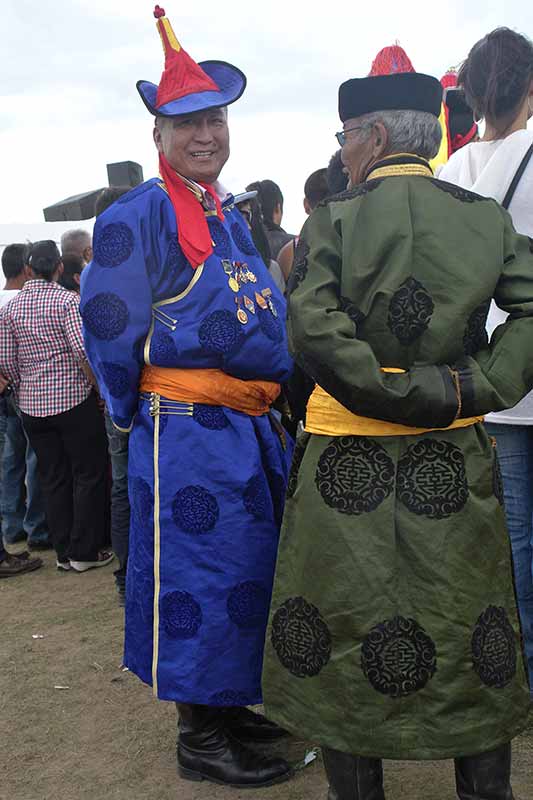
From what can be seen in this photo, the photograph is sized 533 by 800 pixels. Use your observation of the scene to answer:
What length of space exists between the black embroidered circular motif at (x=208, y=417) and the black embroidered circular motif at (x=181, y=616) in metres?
0.50

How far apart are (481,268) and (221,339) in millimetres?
880

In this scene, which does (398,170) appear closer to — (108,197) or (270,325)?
(270,325)

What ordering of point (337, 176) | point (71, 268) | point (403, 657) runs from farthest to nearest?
point (71, 268)
point (337, 176)
point (403, 657)

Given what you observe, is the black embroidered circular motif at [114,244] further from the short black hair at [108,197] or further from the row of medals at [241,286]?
the short black hair at [108,197]

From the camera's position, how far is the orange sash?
2.70 m

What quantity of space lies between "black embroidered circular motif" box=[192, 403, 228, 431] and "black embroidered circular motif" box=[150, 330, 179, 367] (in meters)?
0.15

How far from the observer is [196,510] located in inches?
106

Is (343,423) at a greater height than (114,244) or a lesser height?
lesser

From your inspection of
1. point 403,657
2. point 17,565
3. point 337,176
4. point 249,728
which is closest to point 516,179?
point 337,176

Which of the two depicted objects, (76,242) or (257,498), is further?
(76,242)

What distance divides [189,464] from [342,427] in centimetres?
74

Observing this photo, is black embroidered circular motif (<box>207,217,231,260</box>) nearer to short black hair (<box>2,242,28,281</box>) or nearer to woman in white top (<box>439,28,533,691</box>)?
woman in white top (<box>439,28,533,691</box>)

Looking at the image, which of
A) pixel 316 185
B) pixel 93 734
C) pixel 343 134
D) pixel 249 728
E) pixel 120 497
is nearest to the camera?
pixel 343 134

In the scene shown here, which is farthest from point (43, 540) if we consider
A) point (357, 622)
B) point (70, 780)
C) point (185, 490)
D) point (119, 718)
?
point (357, 622)
